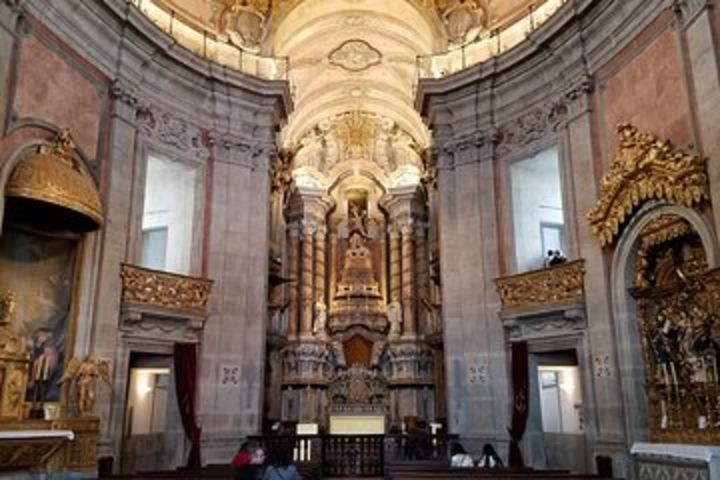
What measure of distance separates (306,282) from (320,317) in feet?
3.89

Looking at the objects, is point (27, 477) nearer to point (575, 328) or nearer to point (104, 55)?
point (104, 55)

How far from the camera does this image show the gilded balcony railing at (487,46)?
12336 mm

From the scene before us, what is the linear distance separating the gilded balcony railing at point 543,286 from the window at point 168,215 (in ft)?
19.7

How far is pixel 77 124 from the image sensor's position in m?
9.70

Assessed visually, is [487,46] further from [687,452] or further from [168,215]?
[687,452]

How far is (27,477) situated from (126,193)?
4665 millimetres

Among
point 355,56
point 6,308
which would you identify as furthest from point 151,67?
point 355,56

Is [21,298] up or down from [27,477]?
up

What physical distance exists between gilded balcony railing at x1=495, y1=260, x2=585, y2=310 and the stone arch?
764 mm

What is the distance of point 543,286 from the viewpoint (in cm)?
1088

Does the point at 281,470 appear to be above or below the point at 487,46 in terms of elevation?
below

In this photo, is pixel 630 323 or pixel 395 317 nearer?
pixel 630 323

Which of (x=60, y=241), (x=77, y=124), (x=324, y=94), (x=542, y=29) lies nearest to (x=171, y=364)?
(x=60, y=241)

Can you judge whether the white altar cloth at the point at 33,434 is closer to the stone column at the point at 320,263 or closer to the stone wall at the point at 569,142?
the stone wall at the point at 569,142
